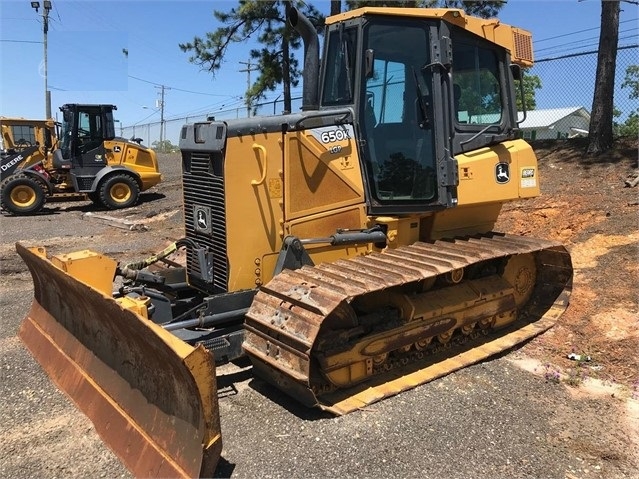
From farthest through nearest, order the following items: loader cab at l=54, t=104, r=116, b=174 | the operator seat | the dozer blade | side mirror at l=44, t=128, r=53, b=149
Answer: side mirror at l=44, t=128, r=53, b=149, the operator seat, loader cab at l=54, t=104, r=116, b=174, the dozer blade

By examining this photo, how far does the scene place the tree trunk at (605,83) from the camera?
374 inches

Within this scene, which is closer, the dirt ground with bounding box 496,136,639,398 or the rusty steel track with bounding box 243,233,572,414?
the rusty steel track with bounding box 243,233,572,414

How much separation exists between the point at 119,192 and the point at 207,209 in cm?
1222

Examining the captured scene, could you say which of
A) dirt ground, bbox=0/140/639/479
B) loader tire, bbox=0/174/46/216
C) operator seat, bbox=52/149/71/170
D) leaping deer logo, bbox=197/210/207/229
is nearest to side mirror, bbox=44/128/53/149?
operator seat, bbox=52/149/71/170

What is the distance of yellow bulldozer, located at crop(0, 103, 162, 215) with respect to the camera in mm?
15094

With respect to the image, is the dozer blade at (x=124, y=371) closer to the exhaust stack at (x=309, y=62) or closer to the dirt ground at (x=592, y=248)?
the exhaust stack at (x=309, y=62)

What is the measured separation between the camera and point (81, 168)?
52.0 feet

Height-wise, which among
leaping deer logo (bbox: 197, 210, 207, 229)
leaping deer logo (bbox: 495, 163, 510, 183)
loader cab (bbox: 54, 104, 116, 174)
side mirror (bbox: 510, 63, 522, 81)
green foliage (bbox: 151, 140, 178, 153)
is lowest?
leaping deer logo (bbox: 197, 210, 207, 229)

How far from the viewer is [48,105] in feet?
102

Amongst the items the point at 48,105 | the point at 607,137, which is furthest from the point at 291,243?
the point at 48,105

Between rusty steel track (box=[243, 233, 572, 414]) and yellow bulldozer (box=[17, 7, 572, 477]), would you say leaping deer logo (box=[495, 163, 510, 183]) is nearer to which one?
yellow bulldozer (box=[17, 7, 572, 477])

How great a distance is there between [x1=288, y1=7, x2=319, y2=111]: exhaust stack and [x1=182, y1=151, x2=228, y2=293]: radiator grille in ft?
3.58

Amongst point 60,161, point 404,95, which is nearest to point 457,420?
point 404,95

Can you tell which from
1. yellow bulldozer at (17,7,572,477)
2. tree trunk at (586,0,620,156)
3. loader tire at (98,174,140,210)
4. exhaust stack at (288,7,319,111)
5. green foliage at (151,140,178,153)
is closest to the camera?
yellow bulldozer at (17,7,572,477)
